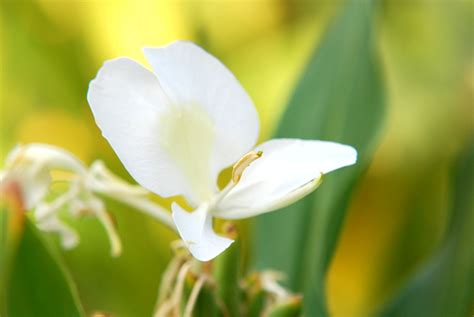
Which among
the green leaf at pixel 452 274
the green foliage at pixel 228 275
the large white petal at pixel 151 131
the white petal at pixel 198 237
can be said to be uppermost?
the large white petal at pixel 151 131

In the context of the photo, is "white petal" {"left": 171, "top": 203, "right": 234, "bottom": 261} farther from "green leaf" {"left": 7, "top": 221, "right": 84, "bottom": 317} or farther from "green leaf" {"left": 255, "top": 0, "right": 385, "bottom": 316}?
"green leaf" {"left": 255, "top": 0, "right": 385, "bottom": 316}

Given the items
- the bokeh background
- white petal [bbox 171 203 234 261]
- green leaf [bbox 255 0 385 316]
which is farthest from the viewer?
the bokeh background

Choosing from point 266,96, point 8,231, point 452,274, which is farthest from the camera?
point 266,96

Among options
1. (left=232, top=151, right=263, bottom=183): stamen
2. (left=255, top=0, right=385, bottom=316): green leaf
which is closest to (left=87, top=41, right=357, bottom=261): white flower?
(left=232, top=151, right=263, bottom=183): stamen

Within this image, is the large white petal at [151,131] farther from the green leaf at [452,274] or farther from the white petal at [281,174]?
the green leaf at [452,274]

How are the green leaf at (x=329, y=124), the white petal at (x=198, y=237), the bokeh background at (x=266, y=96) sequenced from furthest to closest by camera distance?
the bokeh background at (x=266, y=96), the green leaf at (x=329, y=124), the white petal at (x=198, y=237)

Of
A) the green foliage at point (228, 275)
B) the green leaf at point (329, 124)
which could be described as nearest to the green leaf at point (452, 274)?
the green leaf at point (329, 124)

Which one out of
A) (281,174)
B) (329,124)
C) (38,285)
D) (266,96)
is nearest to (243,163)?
(281,174)

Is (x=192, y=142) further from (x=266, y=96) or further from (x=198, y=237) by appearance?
(x=266, y=96)
